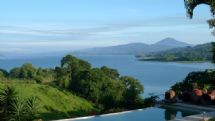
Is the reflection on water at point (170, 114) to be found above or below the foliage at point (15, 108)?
below

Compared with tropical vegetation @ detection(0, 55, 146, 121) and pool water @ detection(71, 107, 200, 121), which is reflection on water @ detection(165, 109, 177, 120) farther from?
tropical vegetation @ detection(0, 55, 146, 121)

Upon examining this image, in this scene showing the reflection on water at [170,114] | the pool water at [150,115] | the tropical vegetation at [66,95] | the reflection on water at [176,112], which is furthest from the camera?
the reflection on water at [176,112]

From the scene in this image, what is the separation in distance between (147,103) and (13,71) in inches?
1294

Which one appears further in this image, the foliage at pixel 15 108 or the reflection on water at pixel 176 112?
the reflection on water at pixel 176 112

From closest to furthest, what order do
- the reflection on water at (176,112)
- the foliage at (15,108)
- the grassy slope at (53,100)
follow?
the foliage at (15,108), the reflection on water at (176,112), the grassy slope at (53,100)

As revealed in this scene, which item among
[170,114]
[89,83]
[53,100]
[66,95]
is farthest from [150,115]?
[89,83]

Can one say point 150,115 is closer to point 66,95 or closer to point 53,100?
point 53,100

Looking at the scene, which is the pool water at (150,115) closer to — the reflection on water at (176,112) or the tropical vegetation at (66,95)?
the reflection on water at (176,112)

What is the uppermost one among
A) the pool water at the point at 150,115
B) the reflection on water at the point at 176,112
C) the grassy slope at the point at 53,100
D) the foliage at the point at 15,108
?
the foliage at the point at 15,108

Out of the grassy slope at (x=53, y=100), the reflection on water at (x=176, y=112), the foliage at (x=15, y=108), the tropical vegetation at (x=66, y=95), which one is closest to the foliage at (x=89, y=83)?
the tropical vegetation at (x=66, y=95)

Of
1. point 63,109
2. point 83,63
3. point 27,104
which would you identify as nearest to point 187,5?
point 27,104

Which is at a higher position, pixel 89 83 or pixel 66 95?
pixel 89 83

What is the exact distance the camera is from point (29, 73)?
46.1m

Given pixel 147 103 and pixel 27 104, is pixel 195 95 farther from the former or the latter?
pixel 27 104
